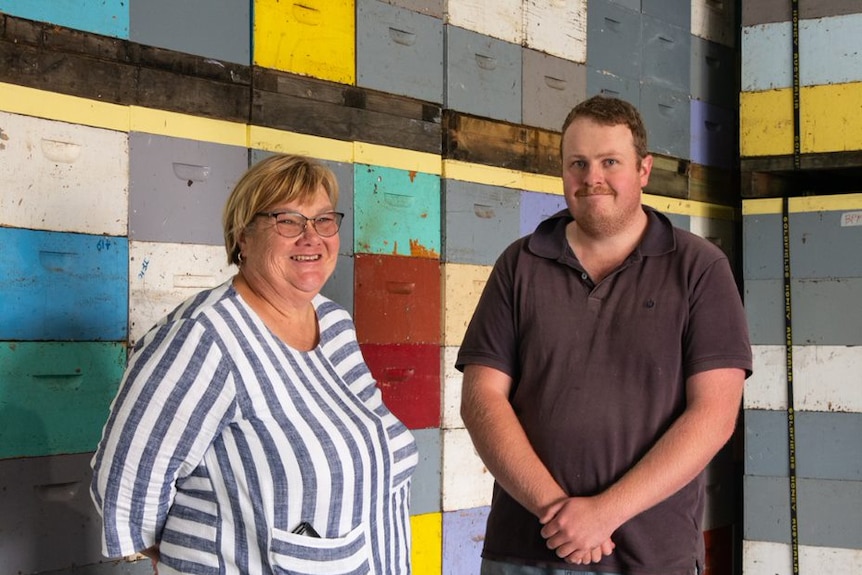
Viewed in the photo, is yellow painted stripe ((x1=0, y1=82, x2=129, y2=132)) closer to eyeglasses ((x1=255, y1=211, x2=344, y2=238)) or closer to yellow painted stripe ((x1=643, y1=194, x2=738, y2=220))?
eyeglasses ((x1=255, y1=211, x2=344, y2=238))

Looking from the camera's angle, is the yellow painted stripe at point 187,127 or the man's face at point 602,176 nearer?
the man's face at point 602,176

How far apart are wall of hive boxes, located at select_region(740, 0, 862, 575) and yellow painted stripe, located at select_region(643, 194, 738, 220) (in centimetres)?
26

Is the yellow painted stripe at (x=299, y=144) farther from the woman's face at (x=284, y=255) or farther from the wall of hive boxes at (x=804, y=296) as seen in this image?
the wall of hive boxes at (x=804, y=296)

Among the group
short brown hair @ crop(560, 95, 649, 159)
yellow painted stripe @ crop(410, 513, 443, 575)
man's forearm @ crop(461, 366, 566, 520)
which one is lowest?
yellow painted stripe @ crop(410, 513, 443, 575)

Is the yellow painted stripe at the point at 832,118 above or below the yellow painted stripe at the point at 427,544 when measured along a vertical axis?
above

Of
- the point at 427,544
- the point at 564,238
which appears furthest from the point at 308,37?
the point at 427,544

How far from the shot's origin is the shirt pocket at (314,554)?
5.80ft

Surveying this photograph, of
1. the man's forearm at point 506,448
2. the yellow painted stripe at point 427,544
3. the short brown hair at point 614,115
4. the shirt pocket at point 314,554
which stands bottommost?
the yellow painted stripe at point 427,544

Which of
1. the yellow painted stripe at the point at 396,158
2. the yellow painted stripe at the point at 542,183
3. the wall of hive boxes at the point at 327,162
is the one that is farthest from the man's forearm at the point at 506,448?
the yellow painted stripe at the point at 542,183

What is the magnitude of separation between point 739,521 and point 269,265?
3.78 m

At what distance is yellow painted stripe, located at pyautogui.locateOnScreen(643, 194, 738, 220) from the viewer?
15.1 ft

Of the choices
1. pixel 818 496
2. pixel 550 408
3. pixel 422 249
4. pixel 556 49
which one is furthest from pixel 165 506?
pixel 818 496

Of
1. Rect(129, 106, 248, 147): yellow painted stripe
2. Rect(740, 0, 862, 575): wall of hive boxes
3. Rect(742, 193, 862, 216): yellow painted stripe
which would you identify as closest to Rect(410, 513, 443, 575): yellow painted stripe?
Rect(129, 106, 248, 147): yellow painted stripe

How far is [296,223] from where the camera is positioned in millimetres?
1977
